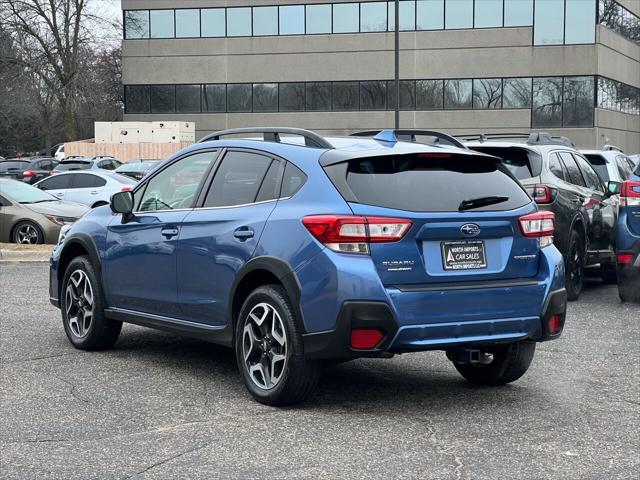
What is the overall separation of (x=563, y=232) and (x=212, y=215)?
5.59 metres

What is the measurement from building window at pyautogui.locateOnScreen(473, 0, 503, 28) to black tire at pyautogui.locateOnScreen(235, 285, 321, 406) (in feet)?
159

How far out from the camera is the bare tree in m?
52.2

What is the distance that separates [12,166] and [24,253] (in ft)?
89.0

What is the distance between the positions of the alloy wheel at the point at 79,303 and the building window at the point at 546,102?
46.5 metres

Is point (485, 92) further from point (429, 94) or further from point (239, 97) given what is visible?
point (239, 97)

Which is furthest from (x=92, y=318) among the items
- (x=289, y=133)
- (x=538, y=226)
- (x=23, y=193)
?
(x=23, y=193)

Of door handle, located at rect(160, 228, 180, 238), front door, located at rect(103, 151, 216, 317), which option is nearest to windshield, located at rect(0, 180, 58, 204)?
front door, located at rect(103, 151, 216, 317)

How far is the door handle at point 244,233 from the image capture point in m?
6.39

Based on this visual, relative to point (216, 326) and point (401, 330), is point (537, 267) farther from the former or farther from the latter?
point (216, 326)

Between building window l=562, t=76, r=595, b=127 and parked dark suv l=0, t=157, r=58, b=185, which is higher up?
building window l=562, t=76, r=595, b=127

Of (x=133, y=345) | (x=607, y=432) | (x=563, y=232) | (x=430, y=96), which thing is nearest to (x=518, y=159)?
(x=563, y=232)

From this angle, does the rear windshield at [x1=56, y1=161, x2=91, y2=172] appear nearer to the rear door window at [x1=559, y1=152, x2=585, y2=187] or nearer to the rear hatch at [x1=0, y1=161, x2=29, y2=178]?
the rear hatch at [x1=0, y1=161, x2=29, y2=178]

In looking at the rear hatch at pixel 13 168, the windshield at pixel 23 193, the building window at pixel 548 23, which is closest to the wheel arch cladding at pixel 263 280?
the windshield at pixel 23 193

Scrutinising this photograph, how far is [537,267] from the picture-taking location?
252 inches
